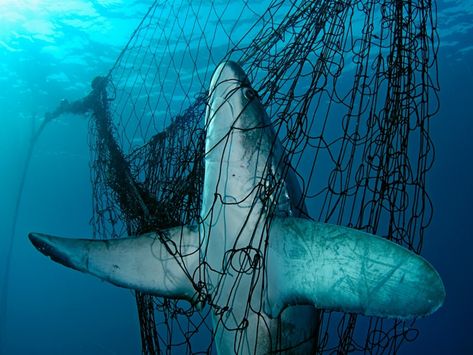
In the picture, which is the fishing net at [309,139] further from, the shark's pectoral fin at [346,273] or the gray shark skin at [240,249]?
the shark's pectoral fin at [346,273]

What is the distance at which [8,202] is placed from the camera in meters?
64.2

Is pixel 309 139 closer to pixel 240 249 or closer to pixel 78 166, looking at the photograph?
pixel 240 249

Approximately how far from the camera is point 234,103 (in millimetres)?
2928

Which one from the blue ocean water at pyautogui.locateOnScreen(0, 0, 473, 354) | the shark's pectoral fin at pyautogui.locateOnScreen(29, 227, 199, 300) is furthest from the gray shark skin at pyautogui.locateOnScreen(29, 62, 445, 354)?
the blue ocean water at pyautogui.locateOnScreen(0, 0, 473, 354)

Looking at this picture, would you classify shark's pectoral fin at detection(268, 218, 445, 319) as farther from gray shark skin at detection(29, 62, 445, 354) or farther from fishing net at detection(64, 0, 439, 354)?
fishing net at detection(64, 0, 439, 354)

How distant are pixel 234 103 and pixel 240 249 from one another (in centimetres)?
110

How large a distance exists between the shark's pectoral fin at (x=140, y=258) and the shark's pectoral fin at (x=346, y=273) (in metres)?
0.69

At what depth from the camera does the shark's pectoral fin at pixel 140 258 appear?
2.66 metres

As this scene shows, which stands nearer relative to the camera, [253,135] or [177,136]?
[253,135]

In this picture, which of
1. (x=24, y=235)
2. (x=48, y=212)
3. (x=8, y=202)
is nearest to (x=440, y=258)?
(x=48, y=212)

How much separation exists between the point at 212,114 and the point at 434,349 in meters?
62.6

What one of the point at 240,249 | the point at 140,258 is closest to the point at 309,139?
the point at 240,249

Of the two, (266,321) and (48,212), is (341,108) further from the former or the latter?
(48,212)

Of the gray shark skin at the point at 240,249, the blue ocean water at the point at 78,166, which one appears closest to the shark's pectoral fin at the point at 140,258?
the gray shark skin at the point at 240,249
